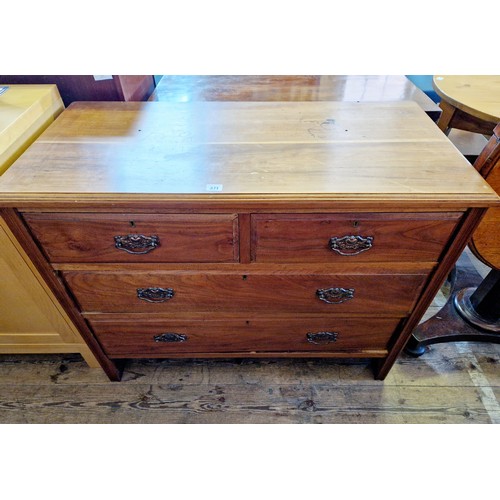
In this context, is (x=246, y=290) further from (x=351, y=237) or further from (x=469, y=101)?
(x=469, y=101)

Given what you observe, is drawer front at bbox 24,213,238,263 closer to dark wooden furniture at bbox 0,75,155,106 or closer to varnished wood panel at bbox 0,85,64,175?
varnished wood panel at bbox 0,85,64,175

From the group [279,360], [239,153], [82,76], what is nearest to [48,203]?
[239,153]

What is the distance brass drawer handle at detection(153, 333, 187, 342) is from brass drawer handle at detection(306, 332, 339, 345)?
467mm

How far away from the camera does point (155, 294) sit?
1040 millimetres

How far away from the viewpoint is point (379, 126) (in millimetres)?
1021

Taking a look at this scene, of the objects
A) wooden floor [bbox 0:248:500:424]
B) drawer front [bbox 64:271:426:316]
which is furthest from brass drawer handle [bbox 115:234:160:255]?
wooden floor [bbox 0:248:500:424]

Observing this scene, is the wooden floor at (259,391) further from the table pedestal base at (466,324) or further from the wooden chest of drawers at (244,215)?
the wooden chest of drawers at (244,215)

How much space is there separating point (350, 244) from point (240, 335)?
0.56 meters

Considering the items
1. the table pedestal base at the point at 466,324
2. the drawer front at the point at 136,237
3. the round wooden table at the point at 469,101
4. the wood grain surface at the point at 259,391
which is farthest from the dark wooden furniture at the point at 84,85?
the table pedestal base at the point at 466,324

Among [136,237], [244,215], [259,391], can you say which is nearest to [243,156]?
[244,215]

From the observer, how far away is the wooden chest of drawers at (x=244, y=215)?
2.63 feet

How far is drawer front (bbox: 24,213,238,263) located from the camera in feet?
2.76

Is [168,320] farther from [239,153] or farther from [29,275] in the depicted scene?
[239,153]

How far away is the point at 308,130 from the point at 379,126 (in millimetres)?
223
